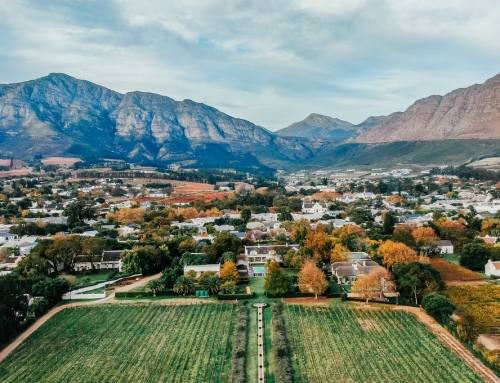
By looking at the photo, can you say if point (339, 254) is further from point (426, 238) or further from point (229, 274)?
point (426, 238)

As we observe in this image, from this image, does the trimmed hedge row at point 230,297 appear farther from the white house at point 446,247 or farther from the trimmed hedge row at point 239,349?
the white house at point 446,247

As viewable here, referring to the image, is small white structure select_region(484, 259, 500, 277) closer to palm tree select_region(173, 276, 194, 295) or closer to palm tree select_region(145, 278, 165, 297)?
palm tree select_region(173, 276, 194, 295)

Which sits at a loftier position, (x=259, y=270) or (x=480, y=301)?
(x=480, y=301)

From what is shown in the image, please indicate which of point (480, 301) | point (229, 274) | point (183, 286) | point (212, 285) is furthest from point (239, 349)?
point (480, 301)

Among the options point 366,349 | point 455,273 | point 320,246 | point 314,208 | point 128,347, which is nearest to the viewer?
point 366,349

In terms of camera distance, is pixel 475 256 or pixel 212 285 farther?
pixel 475 256

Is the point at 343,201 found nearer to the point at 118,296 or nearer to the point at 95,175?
the point at 118,296

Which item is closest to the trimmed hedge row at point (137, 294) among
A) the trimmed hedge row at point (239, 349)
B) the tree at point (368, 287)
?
the trimmed hedge row at point (239, 349)
